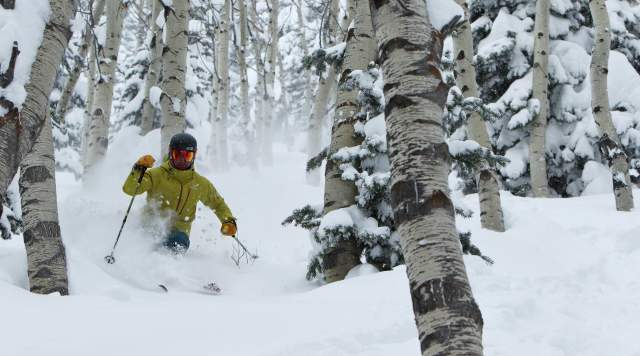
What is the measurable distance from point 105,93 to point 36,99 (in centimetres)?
893

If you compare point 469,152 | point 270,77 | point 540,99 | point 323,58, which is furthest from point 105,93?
point 270,77

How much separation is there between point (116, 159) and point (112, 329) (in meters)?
7.55

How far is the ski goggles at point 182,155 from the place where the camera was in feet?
23.3

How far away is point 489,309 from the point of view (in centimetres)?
446

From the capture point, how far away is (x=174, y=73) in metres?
7.52

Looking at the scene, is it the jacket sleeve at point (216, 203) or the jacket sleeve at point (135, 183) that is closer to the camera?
the jacket sleeve at point (135, 183)

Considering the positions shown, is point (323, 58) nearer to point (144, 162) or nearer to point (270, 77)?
point (144, 162)

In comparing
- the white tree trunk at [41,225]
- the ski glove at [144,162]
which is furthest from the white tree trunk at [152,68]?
the white tree trunk at [41,225]

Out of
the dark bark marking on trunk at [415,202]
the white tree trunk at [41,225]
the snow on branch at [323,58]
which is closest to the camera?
the dark bark marking on trunk at [415,202]

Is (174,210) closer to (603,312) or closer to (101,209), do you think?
(101,209)

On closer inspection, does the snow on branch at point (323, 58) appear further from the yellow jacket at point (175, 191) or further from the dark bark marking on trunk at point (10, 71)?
the dark bark marking on trunk at point (10, 71)

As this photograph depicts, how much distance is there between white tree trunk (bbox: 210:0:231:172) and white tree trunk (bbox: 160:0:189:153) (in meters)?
10.3

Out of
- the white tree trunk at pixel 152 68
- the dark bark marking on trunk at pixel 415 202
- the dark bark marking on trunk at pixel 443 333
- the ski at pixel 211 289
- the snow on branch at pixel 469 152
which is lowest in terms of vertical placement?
the dark bark marking on trunk at pixel 443 333

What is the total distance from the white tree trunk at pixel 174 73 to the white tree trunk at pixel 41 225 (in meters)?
2.87
